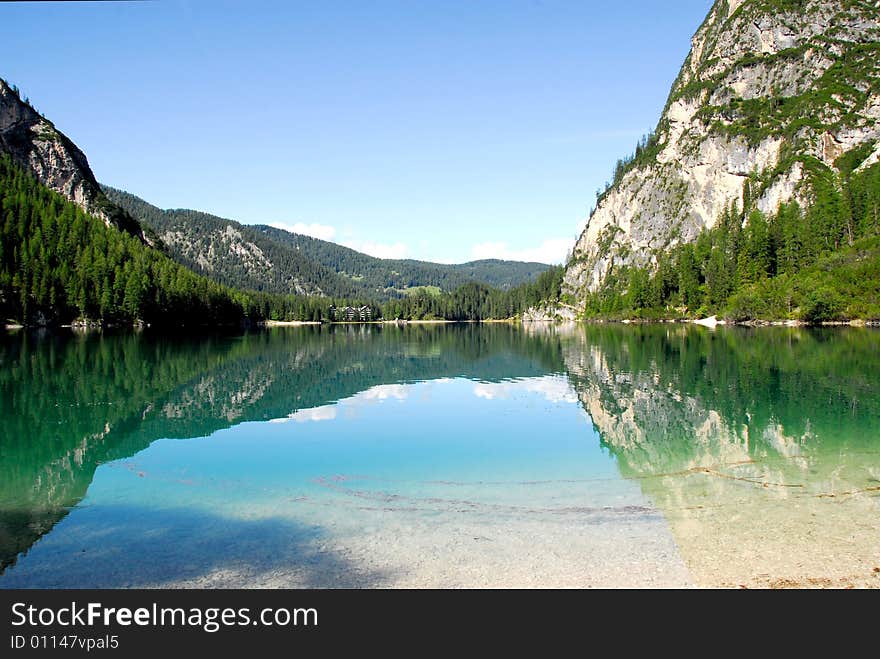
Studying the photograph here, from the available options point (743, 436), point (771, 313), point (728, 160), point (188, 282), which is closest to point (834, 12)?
point (728, 160)

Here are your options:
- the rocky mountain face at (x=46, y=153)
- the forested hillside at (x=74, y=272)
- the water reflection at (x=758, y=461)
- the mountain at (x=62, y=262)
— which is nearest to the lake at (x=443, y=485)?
the water reflection at (x=758, y=461)

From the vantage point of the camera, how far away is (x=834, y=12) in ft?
601

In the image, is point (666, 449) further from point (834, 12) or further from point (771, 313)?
point (834, 12)

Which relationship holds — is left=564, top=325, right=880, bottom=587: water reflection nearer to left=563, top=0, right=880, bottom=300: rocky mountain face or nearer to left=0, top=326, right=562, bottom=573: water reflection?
left=0, top=326, right=562, bottom=573: water reflection

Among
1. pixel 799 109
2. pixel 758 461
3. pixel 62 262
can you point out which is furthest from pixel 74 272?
pixel 799 109

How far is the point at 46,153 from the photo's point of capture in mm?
184250

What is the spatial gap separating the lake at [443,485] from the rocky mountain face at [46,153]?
7033 inches

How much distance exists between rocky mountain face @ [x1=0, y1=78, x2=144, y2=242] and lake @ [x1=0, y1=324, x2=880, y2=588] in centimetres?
17863

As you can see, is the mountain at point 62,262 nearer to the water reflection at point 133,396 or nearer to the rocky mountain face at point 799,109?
the water reflection at point 133,396

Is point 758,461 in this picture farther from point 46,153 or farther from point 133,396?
point 46,153

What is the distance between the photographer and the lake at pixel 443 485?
34.2 ft

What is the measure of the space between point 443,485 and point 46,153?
214 m

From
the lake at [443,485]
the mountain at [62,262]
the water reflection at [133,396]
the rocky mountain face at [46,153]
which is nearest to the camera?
the lake at [443,485]

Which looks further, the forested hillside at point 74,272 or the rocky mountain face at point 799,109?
the rocky mountain face at point 799,109
